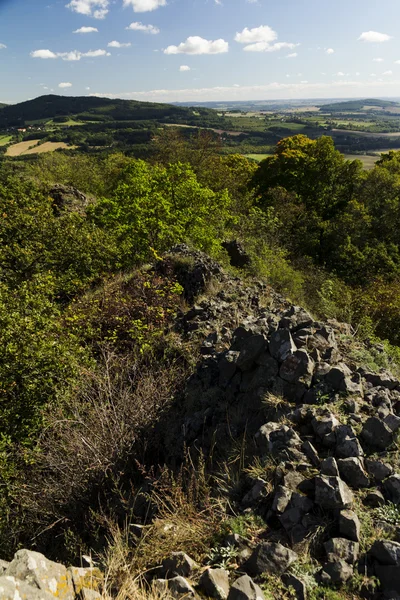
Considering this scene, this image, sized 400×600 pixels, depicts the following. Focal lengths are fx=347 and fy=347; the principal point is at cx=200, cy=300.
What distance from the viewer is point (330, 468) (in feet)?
13.0

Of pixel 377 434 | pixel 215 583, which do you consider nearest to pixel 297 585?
pixel 215 583

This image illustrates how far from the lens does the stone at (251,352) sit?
20.1 feet

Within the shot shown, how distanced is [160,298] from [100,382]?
447 cm

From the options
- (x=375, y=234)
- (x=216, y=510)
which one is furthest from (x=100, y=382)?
(x=375, y=234)

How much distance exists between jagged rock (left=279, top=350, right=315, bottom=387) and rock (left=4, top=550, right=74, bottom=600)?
147 inches

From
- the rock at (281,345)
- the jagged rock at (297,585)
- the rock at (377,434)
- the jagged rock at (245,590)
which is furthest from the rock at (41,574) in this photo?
the rock at (281,345)

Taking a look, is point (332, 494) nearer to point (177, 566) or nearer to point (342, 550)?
point (342, 550)

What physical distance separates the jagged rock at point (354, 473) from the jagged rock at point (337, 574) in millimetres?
919

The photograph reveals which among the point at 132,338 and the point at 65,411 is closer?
the point at 65,411

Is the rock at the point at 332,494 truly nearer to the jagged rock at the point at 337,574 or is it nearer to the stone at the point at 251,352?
the jagged rock at the point at 337,574

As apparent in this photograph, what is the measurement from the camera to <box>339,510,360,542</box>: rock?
135 inches

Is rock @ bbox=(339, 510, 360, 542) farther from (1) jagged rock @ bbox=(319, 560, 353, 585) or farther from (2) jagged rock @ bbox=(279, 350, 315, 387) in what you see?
(2) jagged rock @ bbox=(279, 350, 315, 387)

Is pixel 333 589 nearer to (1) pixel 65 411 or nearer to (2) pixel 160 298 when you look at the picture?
(1) pixel 65 411

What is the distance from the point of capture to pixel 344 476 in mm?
4012
